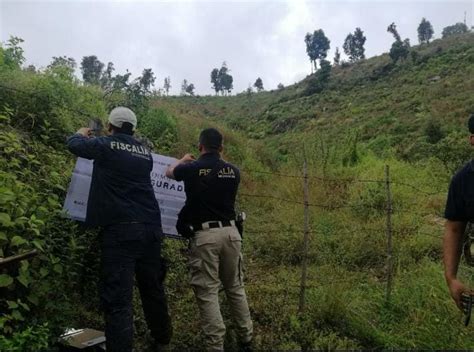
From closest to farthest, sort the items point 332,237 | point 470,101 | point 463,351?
point 463,351
point 332,237
point 470,101

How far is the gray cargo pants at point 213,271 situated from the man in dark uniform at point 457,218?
5.25ft

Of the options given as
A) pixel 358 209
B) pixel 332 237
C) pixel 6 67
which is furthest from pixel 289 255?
pixel 6 67

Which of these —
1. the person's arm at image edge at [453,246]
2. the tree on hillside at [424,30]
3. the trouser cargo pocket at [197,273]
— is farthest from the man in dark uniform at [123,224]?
the tree on hillside at [424,30]

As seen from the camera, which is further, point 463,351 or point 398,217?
point 398,217

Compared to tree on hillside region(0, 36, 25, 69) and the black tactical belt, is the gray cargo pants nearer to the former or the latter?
the black tactical belt

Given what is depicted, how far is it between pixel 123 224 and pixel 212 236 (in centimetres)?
69

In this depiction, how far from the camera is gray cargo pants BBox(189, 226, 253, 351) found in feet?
11.4

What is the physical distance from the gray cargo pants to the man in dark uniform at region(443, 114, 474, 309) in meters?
1.60

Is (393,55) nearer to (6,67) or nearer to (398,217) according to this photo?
(398,217)

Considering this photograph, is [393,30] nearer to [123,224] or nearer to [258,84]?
[258,84]

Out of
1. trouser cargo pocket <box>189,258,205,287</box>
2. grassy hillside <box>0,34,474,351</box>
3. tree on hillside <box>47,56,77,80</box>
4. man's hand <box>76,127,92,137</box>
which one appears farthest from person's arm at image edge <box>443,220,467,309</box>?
tree on hillside <box>47,56,77,80</box>

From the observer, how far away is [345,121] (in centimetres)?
2494

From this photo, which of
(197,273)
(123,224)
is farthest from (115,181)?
(197,273)

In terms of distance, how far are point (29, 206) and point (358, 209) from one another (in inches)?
224
